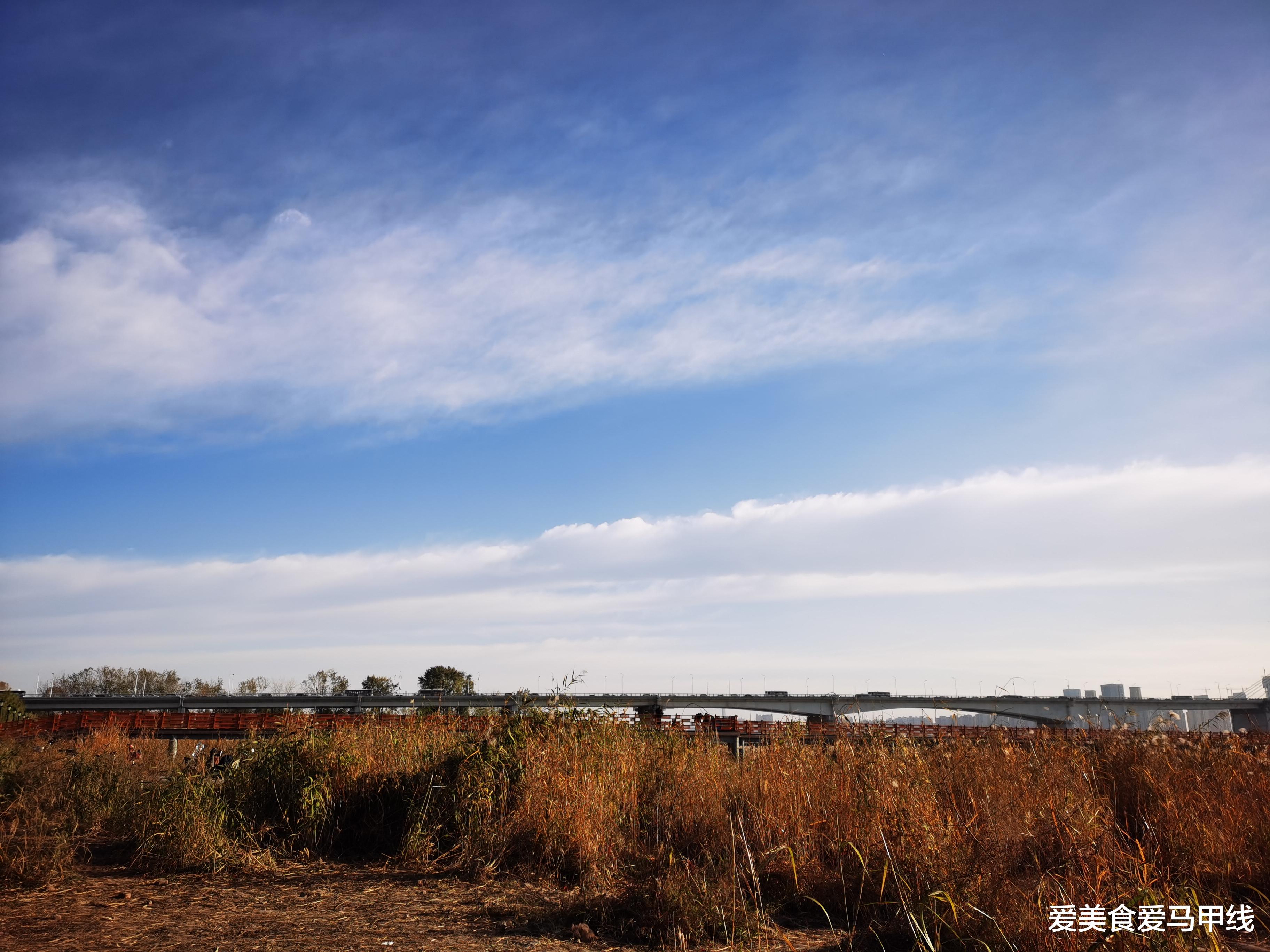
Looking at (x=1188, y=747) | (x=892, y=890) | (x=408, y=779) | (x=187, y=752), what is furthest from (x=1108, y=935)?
(x=187, y=752)

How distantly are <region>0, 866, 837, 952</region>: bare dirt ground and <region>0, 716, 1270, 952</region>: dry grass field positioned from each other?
0.10ft

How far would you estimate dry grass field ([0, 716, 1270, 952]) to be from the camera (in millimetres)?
4395

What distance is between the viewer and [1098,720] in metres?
7.77

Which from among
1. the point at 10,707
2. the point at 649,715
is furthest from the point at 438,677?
the point at 649,715

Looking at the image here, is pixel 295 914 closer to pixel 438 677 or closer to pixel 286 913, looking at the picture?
pixel 286 913

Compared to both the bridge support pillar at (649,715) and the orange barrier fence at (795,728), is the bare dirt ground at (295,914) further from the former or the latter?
the bridge support pillar at (649,715)

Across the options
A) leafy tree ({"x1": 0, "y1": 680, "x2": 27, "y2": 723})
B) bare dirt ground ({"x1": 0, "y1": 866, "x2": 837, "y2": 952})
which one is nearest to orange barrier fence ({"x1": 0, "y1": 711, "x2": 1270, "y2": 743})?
bare dirt ground ({"x1": 0, "y1": 866, "x2": 837, "y2": 952})

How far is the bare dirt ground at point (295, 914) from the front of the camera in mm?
4320

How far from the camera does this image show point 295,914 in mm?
4941

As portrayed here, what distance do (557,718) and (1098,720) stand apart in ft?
18.3

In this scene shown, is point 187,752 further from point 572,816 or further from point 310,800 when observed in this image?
point 572,816

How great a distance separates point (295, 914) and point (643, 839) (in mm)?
2596

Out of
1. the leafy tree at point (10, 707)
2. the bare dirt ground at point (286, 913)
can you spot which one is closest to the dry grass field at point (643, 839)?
the bare dirt ground at point (286, 913)

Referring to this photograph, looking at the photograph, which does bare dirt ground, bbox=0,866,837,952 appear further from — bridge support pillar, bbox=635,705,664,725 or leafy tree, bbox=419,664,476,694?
leafy tree, bbox=419,664,476,694
